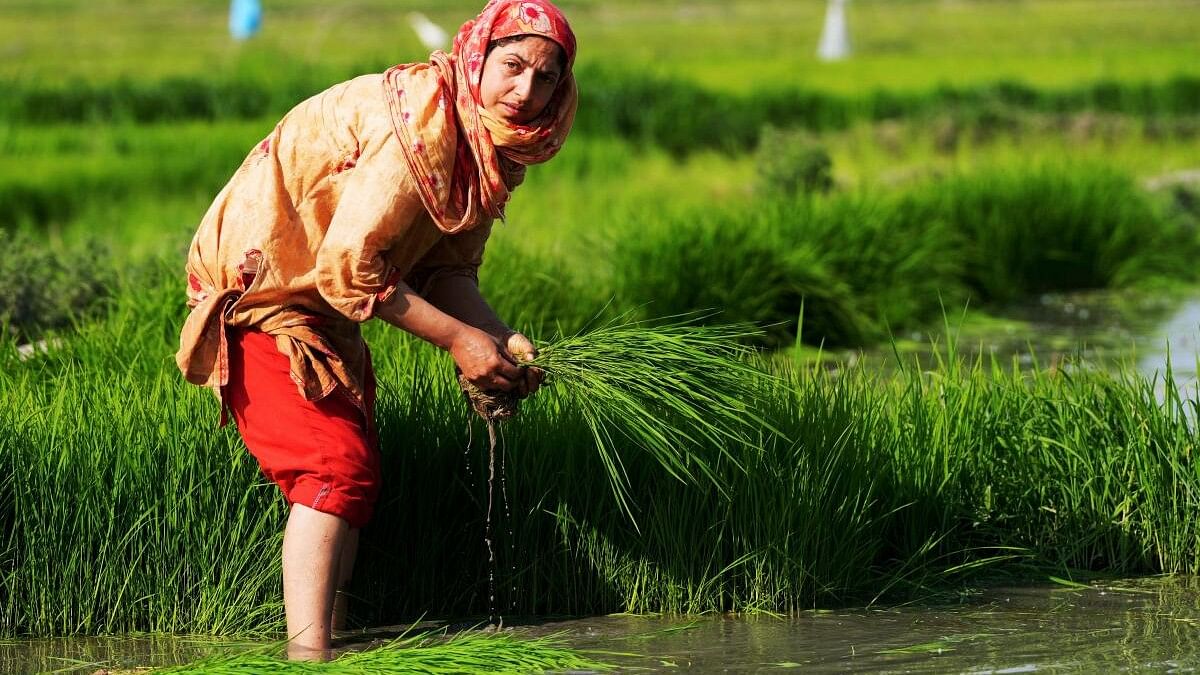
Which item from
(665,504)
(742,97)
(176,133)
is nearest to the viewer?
(665,504)

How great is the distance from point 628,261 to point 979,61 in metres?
16.2

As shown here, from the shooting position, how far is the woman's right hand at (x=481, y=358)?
3.52 m

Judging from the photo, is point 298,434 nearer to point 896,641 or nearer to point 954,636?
point 896,641

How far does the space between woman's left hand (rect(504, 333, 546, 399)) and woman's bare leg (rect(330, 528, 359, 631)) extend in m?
0.49

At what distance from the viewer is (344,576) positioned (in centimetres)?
388

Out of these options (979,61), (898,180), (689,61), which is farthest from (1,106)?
(979,61)

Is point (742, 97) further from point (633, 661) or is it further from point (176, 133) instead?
point (633, 661)

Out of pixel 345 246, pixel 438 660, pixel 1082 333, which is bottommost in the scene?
pixel 438 660

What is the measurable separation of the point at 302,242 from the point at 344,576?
0.75 m

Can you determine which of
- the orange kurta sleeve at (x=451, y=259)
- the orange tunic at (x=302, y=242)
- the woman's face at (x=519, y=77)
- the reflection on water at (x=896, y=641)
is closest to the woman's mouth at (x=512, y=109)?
the woman's face at (x=519, y=77)

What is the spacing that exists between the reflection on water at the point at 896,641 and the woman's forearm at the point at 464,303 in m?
0.69

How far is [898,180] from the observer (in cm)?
1238

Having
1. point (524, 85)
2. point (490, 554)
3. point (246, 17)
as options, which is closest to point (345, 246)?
point (524, 85)

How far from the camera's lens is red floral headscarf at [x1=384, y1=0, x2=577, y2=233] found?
3449 mm
